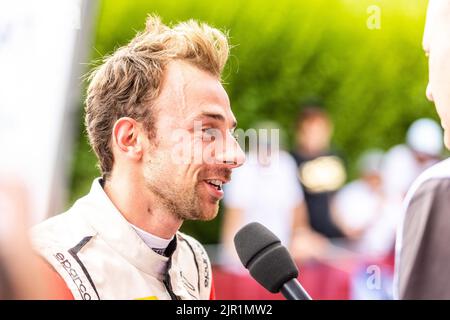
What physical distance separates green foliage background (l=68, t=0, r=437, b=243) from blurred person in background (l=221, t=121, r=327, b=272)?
0.20 metres

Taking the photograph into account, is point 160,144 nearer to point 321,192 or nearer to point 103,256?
point 103,256

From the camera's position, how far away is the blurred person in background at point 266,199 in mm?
2275

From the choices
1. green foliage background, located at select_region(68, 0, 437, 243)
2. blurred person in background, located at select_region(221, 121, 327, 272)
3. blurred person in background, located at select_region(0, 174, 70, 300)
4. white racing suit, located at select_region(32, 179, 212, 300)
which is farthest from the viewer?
green foliage background, located at select_region(68, 0, 437, 243)

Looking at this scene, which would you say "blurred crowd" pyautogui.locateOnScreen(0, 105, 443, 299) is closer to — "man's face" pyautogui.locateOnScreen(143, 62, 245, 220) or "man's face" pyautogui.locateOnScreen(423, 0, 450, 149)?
"man's face" pyautogui.locateOnScreen(143, 62, 245, 220)

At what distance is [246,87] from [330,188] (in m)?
0.53

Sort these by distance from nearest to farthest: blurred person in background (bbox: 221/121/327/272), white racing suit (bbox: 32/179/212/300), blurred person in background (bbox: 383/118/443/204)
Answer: white racing suit (bbox: 32/179/212/300) < blurred person in background (bbox: 221/121/327/272) < blurred person in background (bbox: 383/118/443/204)

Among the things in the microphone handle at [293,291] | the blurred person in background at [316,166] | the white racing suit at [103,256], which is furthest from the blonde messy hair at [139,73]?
the blurred person in background at [316,166]

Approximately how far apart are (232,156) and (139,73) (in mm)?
219

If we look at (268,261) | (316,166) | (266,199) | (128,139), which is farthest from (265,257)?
(316,166)

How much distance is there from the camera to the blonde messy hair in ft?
4.09

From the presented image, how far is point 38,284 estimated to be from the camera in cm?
46

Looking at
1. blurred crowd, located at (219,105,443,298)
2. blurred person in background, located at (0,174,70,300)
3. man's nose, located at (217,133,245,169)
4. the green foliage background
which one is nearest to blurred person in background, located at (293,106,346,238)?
blurred crowd, located at (219,105,443,298)
